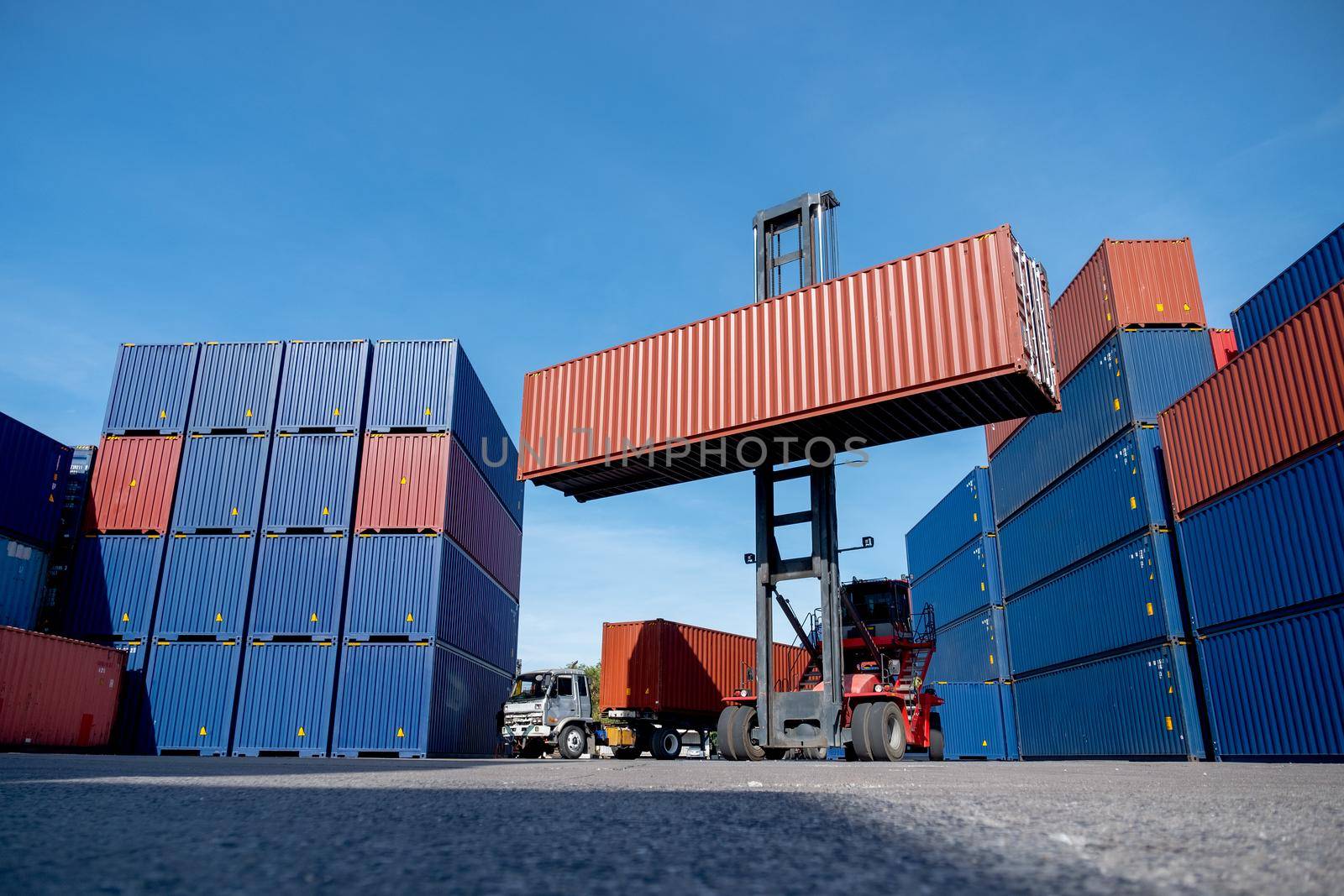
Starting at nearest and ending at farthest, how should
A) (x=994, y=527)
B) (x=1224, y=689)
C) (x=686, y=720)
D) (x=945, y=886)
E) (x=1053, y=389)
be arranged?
1. (x=945, y=886)
2. (x=1053, y=389)
3. (x=1224, y=689)
4. (x=686, y=720)
5. (x=994, y=527)

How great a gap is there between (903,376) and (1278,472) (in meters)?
7.15

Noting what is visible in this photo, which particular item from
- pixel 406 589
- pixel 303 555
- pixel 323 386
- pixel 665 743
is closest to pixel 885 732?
pixel 665 743

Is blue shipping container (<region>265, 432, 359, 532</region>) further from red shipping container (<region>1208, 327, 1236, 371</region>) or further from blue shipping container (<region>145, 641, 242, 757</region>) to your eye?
red shipping container (<region>1208, 327, 1236, 371</region>)

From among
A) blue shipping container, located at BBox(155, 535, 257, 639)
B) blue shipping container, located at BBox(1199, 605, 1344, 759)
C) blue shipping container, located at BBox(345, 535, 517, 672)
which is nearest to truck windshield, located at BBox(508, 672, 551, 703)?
blue shipping container, located at BBox(345, 535, 517, 672)

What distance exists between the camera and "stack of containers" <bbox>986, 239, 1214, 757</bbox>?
17297 mm

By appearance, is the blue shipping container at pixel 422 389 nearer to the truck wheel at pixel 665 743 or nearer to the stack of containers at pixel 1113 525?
the truck wheel at pixel 665 743

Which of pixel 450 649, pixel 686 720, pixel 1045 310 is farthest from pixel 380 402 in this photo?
pixel 1045 310

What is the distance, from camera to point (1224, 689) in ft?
51.1

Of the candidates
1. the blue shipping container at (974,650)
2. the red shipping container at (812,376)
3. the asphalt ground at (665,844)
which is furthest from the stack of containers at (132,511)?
the blue shipping container at (974,650)

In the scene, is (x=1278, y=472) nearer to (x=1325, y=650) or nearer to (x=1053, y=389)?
(x=1325, y=650)

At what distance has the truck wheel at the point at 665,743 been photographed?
71.0 feet

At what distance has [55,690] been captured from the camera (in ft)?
55.3

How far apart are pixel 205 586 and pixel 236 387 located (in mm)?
5143

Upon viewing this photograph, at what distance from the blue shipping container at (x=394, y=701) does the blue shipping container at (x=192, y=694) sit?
2512mm
